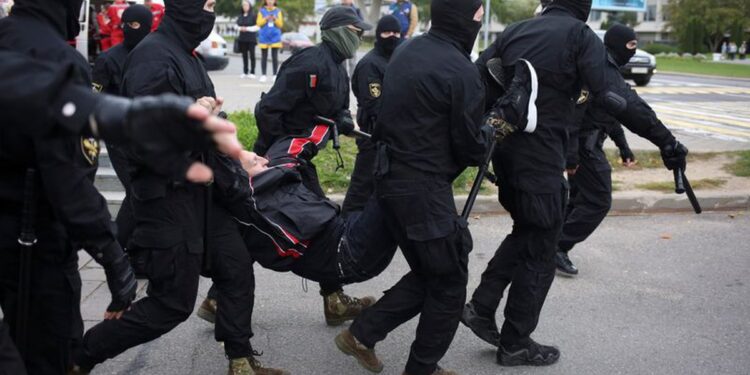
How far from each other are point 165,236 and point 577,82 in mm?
2334

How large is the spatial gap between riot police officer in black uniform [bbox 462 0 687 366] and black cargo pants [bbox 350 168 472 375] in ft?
1.83

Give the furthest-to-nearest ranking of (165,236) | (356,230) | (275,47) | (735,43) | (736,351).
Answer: (735,43)
(275,47)
(736,351)
(356,230)
(165,236)

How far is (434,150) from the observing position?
145 inches

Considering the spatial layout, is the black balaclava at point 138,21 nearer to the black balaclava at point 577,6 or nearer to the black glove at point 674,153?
the black balaclava at point 577,6

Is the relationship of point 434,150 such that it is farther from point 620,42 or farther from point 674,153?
point 620,42

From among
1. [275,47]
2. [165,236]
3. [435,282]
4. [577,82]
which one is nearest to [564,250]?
[577,82]

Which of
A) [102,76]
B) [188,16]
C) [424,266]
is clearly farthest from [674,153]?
[102,76]

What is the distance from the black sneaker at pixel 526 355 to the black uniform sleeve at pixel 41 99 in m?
2.87

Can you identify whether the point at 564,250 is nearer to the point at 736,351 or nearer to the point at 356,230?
the point at 736,351

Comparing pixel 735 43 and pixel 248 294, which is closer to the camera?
pixel 248 294

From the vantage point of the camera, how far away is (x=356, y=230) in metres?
4.09

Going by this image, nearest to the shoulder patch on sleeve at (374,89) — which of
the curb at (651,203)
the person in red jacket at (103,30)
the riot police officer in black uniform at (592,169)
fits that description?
the curb at (651,203)

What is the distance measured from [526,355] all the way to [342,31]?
7.79 feet

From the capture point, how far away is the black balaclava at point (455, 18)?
12.2 ft
